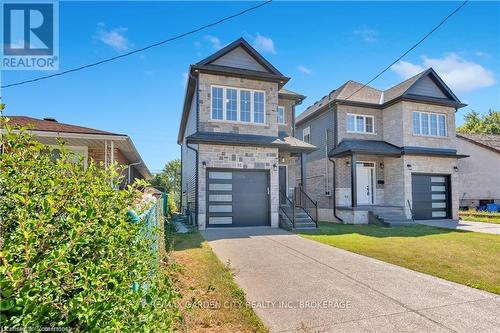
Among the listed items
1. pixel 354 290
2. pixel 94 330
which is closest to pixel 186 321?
pixel 94 330

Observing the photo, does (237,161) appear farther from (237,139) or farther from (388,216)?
(388,216)

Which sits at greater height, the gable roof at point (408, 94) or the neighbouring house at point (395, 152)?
the gable roof at point (408, 94)

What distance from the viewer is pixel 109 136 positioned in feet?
32.2

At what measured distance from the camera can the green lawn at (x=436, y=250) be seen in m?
5.62

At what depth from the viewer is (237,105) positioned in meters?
13.0

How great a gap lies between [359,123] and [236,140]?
31.0 feet

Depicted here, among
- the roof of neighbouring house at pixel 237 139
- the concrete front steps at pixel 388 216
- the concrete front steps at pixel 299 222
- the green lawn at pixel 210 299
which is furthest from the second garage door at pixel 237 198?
the concrete front steps at pixel 388 216

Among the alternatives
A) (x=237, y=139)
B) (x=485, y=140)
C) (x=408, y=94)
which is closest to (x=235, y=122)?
(x=237, y=139)

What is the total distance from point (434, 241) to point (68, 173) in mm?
10956

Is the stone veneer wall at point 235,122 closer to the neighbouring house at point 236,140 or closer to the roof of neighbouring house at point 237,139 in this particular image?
the neighbouring house at point 236,140

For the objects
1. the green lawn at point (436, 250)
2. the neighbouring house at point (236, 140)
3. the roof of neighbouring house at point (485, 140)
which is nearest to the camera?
the green lawn at point (436, 250)

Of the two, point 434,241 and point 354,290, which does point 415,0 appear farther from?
point 354,290

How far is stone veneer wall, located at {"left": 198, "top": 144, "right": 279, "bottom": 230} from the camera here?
39.0 feet

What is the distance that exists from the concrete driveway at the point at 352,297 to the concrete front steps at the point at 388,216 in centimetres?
796
